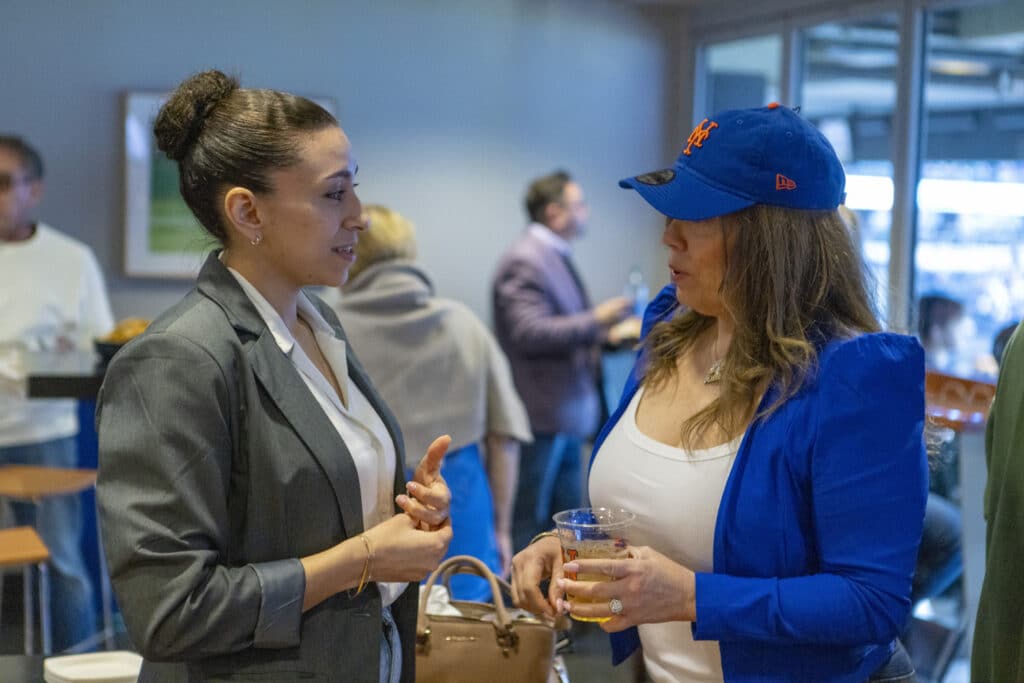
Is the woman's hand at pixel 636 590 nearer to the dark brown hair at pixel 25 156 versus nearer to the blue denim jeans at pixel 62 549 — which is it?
the blue denim jeans at pixel 62 549

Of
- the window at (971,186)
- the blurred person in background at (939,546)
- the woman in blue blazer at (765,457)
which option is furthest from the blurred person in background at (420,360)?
the window at (971,186)

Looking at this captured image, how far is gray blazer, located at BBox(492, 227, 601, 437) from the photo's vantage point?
5.15 metres

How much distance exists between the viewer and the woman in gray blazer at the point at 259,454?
1.37m

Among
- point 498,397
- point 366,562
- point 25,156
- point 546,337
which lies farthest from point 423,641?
point 546,337

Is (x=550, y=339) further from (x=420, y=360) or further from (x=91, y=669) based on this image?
(x=91, y=669)

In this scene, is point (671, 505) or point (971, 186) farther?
point (971, 186)

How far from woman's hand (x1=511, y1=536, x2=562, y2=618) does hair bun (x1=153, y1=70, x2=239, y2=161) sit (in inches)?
A: 29.6

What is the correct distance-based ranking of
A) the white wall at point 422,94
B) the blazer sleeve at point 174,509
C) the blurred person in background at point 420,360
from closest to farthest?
the blazer sleeve at point 174,509, the blurred person in background at point 420,360, the white wall at point 422,94

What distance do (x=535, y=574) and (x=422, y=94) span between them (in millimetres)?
5067

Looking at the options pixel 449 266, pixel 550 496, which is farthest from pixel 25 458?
pixel 449 266

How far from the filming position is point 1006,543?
163 centimetres

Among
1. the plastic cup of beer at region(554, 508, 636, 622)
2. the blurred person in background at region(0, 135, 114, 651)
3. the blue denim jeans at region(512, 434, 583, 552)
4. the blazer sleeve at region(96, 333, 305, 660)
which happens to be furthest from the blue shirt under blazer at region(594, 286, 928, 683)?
the blue denim jeans at region(512, 434, 583, 552)

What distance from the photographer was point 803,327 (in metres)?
1.55

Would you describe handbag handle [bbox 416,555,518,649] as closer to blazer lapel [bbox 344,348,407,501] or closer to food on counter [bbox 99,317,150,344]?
blazer lapel [bbox 344,348,407,501]
